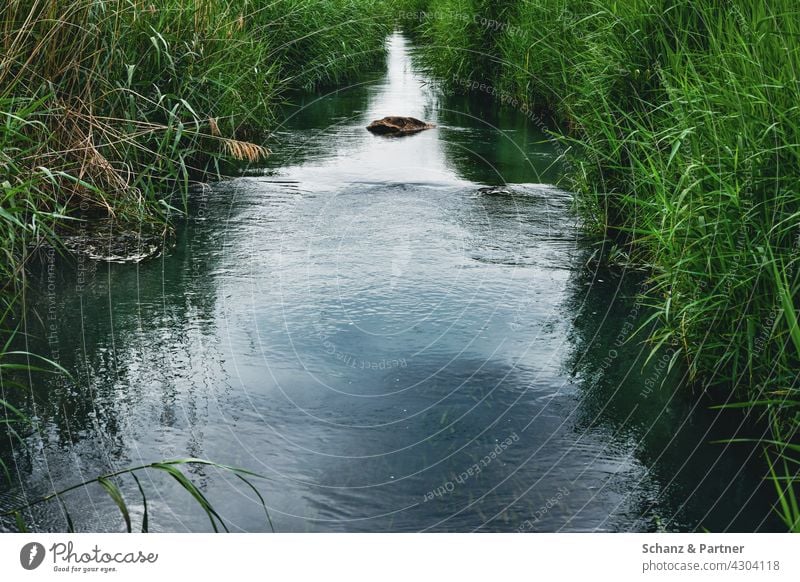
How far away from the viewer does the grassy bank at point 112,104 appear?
148 inches

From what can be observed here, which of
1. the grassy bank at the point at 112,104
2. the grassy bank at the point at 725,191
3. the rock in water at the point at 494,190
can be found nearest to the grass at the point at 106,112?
the grassy bank at the point at 112,104

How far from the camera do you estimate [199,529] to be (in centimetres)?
253

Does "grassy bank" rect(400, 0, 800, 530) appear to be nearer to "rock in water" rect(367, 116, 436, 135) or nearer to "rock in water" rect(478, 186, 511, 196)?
"rock in water" rect(478, 186, 511, 196)

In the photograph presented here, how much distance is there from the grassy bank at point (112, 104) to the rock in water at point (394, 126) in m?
1.22

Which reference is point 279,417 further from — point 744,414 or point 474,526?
point 744,414

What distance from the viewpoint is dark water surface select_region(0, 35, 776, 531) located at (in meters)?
2.68
